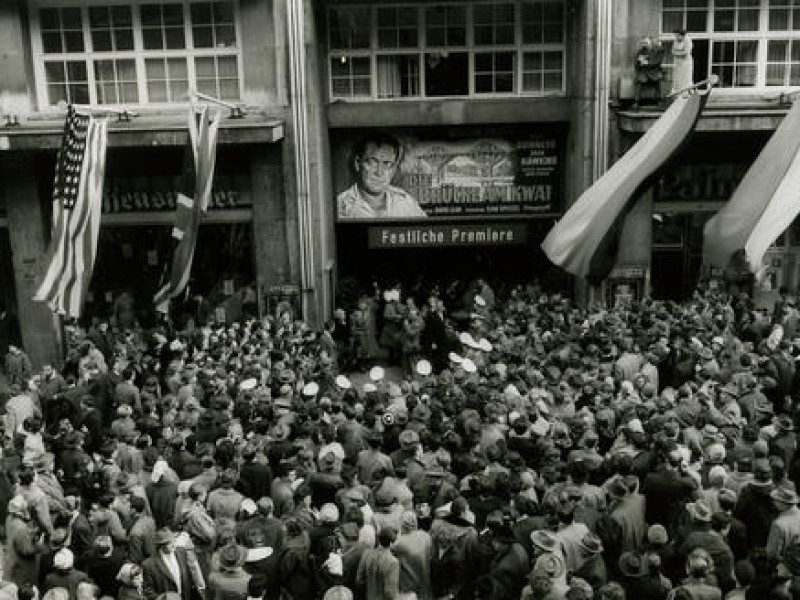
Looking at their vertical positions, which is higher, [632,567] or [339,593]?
[632,567]

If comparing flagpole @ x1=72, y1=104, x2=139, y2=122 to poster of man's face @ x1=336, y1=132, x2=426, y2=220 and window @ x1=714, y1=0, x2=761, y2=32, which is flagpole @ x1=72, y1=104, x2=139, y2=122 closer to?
poster of man's face @ x1=336, y1=132, x2=426, y2=220

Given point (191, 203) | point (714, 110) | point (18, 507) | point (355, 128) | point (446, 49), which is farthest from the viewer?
point (355, 128)

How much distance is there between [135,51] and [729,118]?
11386 mm

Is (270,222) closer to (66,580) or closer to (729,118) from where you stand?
(729,118)

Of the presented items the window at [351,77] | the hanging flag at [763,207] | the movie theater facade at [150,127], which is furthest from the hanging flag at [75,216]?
the hanging flag at [763,207]

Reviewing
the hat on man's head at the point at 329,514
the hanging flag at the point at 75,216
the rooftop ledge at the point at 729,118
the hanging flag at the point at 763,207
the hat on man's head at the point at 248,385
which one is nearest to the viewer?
the hat on man's head at the point at 329,514

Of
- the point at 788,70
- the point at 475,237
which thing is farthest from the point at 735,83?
the point at 475,237

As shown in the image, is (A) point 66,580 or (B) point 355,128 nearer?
(A) point 66,580

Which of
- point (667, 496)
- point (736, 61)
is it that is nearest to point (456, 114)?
point (736, 61)

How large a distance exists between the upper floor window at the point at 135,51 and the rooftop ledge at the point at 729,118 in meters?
7.66

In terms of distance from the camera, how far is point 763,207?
1352 cm

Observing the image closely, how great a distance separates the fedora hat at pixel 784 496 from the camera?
9242 mm

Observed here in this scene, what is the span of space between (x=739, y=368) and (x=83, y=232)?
999 centimetres

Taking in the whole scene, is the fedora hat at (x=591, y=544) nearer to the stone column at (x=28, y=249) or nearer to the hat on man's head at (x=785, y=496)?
the hat on man's head at (x=785, y=496)
